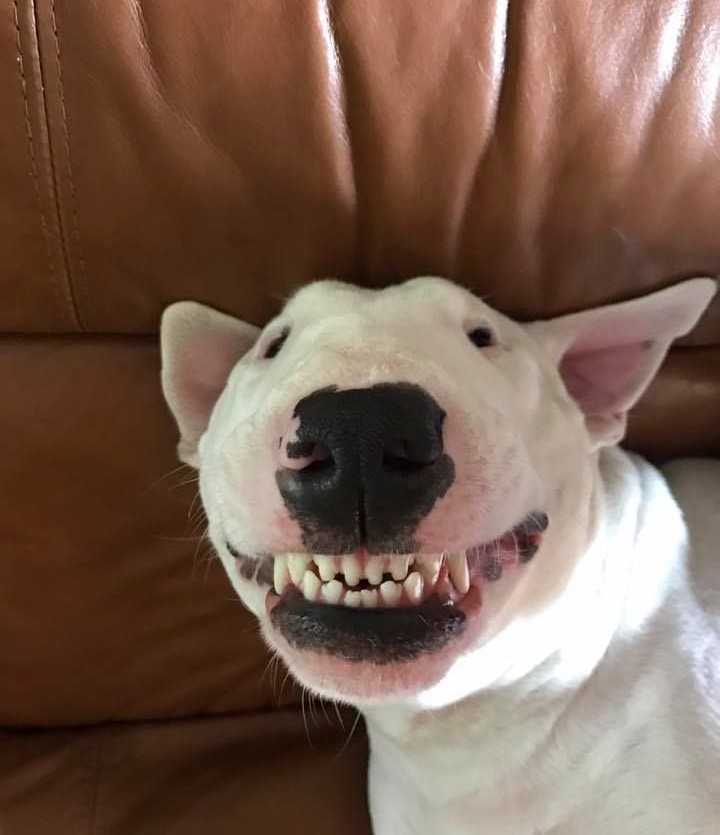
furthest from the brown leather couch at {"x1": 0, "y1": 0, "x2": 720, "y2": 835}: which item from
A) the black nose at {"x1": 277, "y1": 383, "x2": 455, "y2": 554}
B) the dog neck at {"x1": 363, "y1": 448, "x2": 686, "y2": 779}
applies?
the black nose at {"x1": 277, "y1": 383, "x2": 455, "y2": 554}

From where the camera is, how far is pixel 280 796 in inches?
52.1

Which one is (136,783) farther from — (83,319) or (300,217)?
(300,217)

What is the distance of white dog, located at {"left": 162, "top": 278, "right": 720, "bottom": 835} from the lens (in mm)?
745

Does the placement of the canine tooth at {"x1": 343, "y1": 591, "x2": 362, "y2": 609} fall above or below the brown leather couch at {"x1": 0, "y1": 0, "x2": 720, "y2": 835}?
below

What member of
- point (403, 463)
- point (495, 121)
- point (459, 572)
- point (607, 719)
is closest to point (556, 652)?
point (607, 719)

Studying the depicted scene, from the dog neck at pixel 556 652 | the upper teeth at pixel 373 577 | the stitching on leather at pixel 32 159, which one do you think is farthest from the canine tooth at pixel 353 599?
the stitching on leather at pixel 32 159

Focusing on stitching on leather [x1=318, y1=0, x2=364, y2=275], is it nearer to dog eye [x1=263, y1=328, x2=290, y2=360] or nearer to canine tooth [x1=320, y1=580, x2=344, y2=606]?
dog eye [x1=263, y1=328, x2=290, y2=360]

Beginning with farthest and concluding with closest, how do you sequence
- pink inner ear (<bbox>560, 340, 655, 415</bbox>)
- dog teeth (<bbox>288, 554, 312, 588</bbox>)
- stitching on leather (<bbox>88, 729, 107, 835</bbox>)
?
1. stitching on leather (<bbox>88, 729, 107, 835</bbox>)
2. pink inner ear (<bbox>560, 340, 655, 415</bbox>)
3. dog teeth (<bbox>288, 554, 312, 588</bbox>)

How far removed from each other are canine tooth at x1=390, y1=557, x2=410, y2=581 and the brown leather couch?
360 mm

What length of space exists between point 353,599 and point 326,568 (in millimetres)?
34

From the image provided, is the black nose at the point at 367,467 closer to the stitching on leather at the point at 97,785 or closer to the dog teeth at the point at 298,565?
the dog teeth at the point at 298,565

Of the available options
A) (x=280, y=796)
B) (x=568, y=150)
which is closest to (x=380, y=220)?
(x=568, y=150)

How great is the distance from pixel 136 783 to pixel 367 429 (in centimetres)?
87

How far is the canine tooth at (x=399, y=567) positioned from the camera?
2.56 ft
